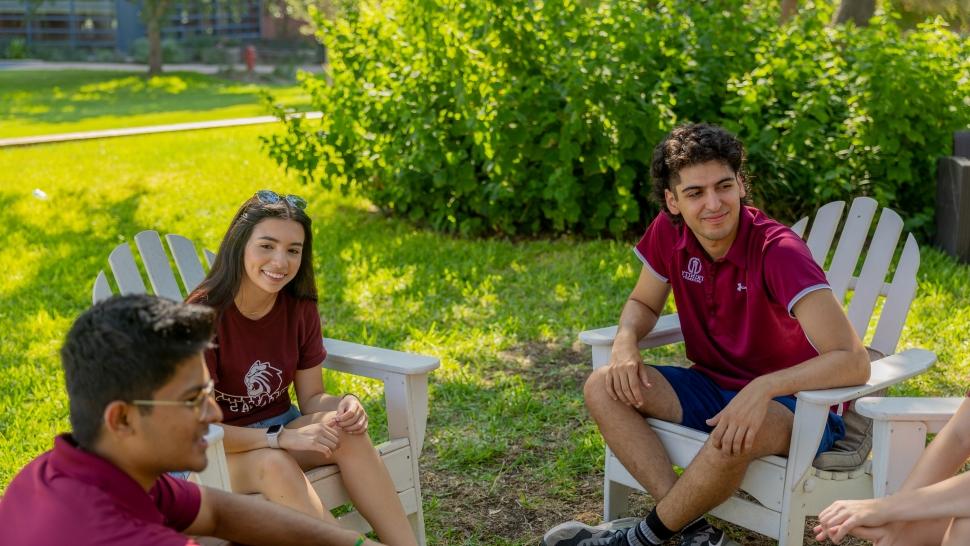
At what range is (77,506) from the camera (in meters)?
1.79

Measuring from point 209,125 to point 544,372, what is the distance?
33.0ft

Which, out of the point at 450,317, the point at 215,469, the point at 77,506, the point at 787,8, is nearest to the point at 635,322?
the point at 215,469

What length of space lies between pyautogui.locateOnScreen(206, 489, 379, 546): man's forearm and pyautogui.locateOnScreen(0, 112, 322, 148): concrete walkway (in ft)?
28.9

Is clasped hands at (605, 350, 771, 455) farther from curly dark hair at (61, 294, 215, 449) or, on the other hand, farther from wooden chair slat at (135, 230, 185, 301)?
wooden chair slat at (135, 230, 185, 301)

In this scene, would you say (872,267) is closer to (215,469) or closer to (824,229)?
(824,229)

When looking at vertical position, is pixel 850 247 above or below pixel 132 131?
above

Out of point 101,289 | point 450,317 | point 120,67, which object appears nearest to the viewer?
point 101,289

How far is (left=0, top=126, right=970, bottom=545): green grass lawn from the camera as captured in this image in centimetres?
389

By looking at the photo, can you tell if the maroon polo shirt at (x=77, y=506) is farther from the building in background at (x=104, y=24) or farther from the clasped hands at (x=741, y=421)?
the building in background at (x=104, y=24)

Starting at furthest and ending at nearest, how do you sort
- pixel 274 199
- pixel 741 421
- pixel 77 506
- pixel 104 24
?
pixel 104 24 < pixel 274 199 < pixel 741 421 < pixel 77 506

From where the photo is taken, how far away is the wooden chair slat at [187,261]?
3.77 m

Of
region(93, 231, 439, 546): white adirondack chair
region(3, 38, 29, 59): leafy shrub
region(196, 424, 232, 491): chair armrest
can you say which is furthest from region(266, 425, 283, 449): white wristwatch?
region(3, 38, 29, 59): leafy shrub

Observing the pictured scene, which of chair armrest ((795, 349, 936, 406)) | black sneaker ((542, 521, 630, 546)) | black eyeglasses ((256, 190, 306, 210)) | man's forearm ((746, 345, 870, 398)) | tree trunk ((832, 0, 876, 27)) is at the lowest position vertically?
black sneaker ((542, 521, 630, 546))

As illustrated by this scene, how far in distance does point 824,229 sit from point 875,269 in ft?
1.02
